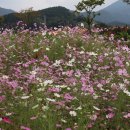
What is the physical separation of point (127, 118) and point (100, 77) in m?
2.27

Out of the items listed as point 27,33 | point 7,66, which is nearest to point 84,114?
point 7,66

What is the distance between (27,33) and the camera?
12844 mm

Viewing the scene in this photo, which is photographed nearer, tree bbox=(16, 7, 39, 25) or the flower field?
the flower field

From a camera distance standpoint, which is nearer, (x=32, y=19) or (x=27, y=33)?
(x=27, y=33)

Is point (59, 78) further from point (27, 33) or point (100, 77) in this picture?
point (27, 33)

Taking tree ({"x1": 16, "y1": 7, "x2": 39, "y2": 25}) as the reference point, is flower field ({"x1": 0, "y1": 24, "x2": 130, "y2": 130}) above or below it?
above

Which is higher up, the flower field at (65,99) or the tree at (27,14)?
the flower field at (65,99)

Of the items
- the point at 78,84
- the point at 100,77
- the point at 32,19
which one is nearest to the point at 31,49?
the point at 100,77

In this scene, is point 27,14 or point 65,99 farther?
point 27,14

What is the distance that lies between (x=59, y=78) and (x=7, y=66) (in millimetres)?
1948

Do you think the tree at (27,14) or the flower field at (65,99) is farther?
the tree at (27,14)

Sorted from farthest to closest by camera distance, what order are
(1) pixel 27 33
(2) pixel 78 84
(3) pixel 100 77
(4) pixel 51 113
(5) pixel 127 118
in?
(1) pixel 27 33
(3) pixel 100 77
(2) pixel 78 84
(5) pixel 127 118
(4) pixel 51 113

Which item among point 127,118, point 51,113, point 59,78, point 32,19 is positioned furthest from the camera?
point 32,19

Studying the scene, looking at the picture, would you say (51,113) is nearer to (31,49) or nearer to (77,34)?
(31,49)
